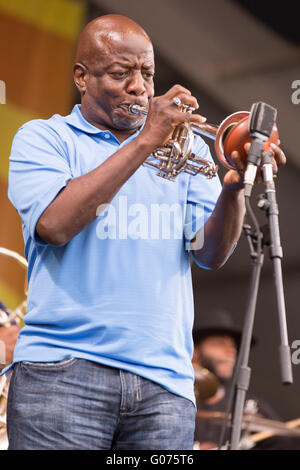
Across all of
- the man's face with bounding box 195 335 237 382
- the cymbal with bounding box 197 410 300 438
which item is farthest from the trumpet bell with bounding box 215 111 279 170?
the man's face with bounding box 195 335 237 382

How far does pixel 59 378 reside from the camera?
5.95 ft

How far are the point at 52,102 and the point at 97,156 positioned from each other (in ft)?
11.3

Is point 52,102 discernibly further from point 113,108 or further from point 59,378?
point 59,378

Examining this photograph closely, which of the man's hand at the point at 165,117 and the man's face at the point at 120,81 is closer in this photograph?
the man's hand at the point at 165,117

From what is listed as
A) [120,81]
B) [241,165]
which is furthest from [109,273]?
[120,81]

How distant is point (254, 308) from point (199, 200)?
616mm

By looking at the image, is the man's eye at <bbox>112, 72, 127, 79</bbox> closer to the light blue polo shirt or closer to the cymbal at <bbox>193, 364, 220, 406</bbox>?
the light blue polo shirt

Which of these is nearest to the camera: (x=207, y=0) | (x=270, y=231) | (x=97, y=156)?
(x=270, y=231)

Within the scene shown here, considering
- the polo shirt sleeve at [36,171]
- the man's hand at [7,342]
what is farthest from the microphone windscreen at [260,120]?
the man's hand at [7,342]

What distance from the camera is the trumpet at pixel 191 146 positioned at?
1990mm

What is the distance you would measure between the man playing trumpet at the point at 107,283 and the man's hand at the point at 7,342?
1.03 metres

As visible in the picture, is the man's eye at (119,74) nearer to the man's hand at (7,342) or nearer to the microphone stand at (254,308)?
the microphone stand at (254,308)

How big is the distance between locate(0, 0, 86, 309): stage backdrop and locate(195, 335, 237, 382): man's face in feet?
6.72
